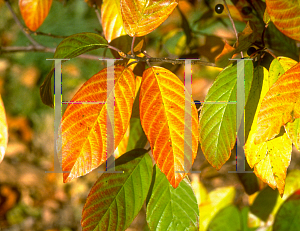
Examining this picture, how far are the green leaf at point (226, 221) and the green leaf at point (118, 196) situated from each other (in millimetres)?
705

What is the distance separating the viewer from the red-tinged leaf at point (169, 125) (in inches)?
22.0

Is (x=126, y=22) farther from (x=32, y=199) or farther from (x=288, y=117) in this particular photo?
(x=32, y=199)

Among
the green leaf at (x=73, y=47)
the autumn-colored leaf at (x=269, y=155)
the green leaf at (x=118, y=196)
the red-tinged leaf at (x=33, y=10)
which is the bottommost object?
the green leaf at (x=118, y=196)

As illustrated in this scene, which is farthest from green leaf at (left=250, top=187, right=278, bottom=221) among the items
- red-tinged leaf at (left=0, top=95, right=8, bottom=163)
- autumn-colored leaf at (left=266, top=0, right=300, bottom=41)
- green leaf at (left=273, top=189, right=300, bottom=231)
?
red-tinged leaf at (left=0, top=95, right=8, bottom=163)

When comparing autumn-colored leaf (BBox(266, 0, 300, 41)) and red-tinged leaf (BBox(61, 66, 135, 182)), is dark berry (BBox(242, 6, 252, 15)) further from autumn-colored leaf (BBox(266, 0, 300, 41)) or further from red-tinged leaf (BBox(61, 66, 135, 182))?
red-tinged leaf (BBox(61, 66, 135, 182))

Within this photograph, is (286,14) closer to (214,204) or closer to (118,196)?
(118,196)

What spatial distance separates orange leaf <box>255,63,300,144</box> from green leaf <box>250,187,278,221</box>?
75 centimetres

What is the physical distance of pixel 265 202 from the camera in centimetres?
112

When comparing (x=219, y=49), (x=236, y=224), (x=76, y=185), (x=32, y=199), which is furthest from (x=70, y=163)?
(x=32, y=199)

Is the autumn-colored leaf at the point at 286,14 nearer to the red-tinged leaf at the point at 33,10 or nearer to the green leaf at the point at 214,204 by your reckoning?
the red-tinged leaf at the point at 33,10

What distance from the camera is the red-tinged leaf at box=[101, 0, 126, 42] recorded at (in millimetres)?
797

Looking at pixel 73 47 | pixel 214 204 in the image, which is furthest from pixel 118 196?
pixel 214 204

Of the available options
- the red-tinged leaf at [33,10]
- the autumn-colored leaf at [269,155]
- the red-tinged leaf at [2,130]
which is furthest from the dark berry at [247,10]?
the red-tinged leaf at [2,130]

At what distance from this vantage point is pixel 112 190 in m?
0.67
